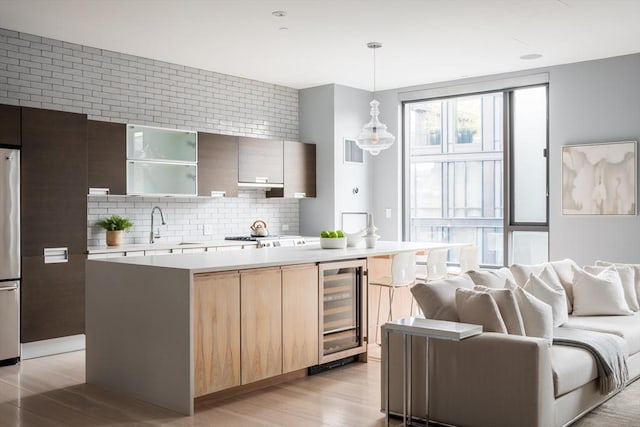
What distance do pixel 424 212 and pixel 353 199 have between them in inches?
41.0

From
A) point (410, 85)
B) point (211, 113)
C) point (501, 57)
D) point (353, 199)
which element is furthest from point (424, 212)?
point (211, 113)

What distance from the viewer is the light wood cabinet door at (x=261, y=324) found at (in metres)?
4.44

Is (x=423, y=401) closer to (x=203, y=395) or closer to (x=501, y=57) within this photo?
(x=203, y=395)

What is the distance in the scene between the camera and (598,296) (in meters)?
5.18

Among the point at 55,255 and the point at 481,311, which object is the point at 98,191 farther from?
the point at 481,311

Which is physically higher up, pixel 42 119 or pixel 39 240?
pixel 42 119

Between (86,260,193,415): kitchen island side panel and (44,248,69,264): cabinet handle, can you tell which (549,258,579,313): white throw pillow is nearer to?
(86,260,193,415): kitchen island side panel

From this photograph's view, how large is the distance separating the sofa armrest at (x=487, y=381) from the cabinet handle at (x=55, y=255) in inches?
132

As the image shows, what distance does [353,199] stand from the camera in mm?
8758

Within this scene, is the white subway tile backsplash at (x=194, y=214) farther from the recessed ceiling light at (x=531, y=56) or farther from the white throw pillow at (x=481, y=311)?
the white throw pillow at (x=481, y=311)

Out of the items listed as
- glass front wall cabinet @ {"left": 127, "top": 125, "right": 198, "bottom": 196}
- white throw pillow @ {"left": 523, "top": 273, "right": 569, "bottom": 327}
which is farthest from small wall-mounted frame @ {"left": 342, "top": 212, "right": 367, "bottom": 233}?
white throw pillow @ {"left": 523, "top": 273, "right": 569, "bottom": 327}

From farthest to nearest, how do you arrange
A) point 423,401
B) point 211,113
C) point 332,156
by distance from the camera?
point 332,156 → point 211,113 → point 423,401

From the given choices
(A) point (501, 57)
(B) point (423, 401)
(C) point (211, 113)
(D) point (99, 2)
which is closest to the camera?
(B) point (423, 401)

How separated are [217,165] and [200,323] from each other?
11.5 ft
